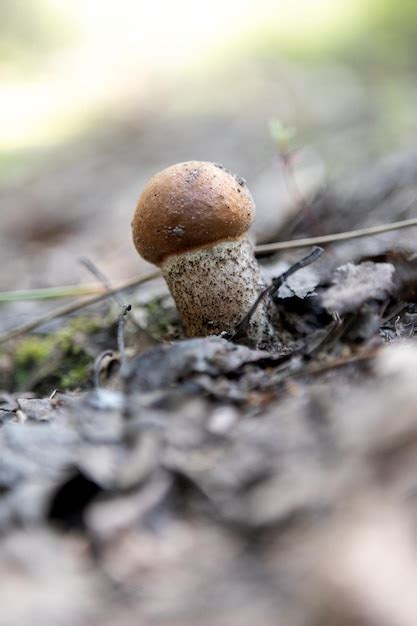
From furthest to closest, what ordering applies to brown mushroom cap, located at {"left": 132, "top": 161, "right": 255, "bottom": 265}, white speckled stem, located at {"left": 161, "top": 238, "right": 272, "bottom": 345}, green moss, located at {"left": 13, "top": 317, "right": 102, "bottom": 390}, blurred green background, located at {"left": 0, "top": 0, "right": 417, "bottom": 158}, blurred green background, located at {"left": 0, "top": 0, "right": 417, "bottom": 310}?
blurred green background, located at {"left": 0, "top": 0, "right": 417, "bottom": 158} → blurred green background, located at {"left": 0, "top": 0, "right": 417, "bottom": 310} → green moss, located at {"left": 13, "top": 317, "right": 102, "bottom": 390} → white speckled stem, located at {"left": 161, "top": 238, "right": 272, "bottom": 345} → brown mushroom cap, located at {"left": 132, "top": 161, "right": 255, "bottom": 265}

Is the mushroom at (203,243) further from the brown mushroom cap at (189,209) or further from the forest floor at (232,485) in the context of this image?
the forest floor at (232,485)

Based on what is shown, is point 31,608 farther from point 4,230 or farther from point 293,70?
point 293,70

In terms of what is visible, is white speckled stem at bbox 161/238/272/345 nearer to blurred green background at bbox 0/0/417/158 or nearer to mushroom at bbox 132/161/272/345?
mushroom at bbox 132/161/272/345

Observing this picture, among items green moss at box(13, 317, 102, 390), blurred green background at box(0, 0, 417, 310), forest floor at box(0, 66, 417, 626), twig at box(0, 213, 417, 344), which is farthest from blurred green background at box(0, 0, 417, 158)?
forest floor at box(0, 66, 417, 626)

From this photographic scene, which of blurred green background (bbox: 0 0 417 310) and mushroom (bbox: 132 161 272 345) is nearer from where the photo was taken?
mushroom (bbox: 132 161 272 345)

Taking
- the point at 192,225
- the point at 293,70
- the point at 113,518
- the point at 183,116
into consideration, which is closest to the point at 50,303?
the point at 192,225

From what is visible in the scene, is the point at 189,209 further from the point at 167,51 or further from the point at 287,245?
the point at 167,51

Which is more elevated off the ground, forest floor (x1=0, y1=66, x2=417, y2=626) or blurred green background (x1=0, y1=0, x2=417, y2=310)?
blurred green background (x1=0, y1=0, x2=417, y2=310)

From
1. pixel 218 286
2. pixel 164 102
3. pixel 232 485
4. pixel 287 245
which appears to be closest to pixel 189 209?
pixel 218 286
